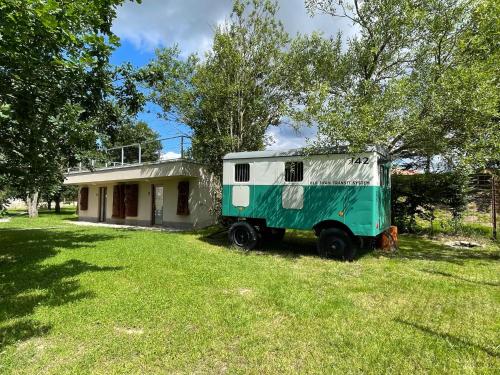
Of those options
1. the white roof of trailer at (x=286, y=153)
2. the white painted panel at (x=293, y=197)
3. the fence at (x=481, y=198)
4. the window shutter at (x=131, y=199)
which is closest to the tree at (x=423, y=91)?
the white roof of trailer at (x=286, y=153)

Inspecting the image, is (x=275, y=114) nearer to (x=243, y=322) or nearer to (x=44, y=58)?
(x=44, y=58)

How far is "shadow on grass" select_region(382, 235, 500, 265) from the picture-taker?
8789 millimetres

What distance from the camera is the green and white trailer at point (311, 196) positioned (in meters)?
8.08

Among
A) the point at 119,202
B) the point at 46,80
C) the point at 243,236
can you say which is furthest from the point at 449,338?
the point at 119,202

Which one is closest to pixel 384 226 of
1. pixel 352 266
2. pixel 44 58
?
pixel 352 266

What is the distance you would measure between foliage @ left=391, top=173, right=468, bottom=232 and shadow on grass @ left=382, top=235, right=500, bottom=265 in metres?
2.05

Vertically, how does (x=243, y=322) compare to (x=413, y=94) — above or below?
below

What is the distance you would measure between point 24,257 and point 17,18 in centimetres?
639

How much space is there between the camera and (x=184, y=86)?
1426 centimetres

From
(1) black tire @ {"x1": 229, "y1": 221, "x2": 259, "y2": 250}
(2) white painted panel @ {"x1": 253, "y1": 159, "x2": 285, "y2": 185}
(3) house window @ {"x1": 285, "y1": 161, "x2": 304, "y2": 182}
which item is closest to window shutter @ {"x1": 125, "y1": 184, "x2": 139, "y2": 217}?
(1) black tire @ {"x1": 229, "y1": 221, "x2": 259, "y2": 250}

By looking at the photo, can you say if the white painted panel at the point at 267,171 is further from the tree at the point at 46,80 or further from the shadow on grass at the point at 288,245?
the tree at the point at 46,80

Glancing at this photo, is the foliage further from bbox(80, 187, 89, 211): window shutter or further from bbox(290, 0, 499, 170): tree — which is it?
bbox(80, 187, 89, 211): window shutter

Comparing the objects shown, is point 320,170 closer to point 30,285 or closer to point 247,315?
point 247,315

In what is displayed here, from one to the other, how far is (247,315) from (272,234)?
20.0ft
